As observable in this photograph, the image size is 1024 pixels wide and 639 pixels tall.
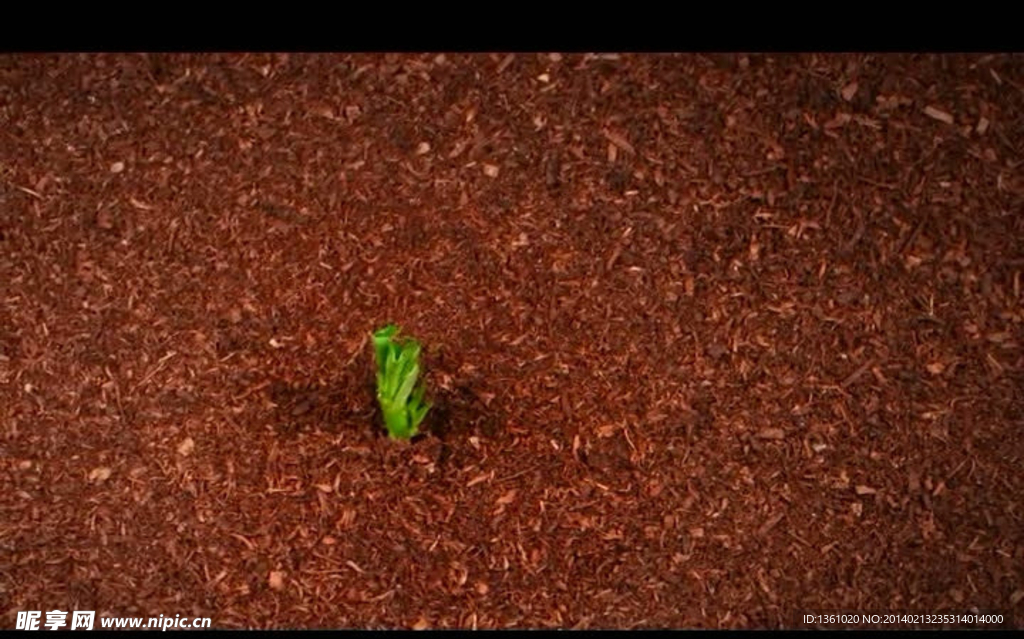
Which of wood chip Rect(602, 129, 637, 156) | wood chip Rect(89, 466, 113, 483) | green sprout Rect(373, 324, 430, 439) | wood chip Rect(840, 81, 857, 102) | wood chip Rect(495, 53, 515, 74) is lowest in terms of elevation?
wood chip Rect(89, 466, 113, 483)

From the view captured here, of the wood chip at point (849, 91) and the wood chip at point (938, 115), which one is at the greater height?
the wood chip at point (849, 91)

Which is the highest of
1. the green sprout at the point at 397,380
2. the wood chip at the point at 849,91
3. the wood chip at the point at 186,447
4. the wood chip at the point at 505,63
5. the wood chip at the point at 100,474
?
the wood chip at the point at 505,63

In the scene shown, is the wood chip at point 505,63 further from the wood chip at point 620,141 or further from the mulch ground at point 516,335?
the wood chip at point 620,141

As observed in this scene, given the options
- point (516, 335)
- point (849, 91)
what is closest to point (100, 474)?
point (516, 335)

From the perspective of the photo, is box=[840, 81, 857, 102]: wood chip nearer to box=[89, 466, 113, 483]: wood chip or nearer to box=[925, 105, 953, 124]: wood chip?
box=[925, 105, 953, 124]: wood chip

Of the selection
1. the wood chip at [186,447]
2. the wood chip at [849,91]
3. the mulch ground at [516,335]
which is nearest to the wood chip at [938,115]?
the mulch ground at [516,335]

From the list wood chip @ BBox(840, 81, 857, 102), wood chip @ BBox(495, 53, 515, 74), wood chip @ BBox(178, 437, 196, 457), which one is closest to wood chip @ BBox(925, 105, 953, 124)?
wood chip @ BBox(840, 81, 857, 102)
